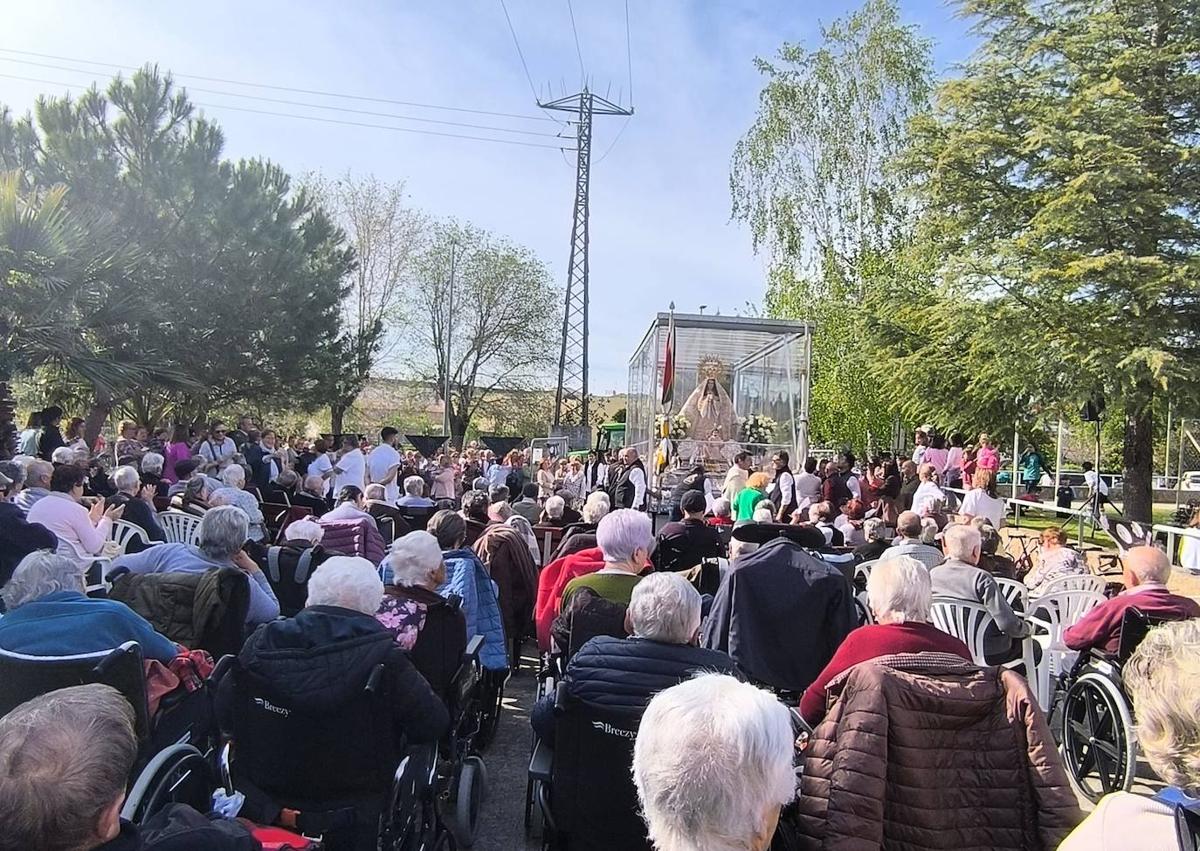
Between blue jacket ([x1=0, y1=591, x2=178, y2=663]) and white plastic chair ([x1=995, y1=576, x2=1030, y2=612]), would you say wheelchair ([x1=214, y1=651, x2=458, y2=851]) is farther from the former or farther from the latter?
white plastic chair ([x1=995, y1=576, x2=1030, y2=612])

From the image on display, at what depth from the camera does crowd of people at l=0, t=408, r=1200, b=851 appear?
1520 millimetres

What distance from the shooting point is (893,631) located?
→ 102 inches

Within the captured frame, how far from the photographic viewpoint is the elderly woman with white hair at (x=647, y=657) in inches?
98.7

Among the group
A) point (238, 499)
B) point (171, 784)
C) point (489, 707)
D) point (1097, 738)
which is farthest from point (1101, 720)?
point (238, 499)

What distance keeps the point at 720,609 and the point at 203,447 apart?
33.4 ft

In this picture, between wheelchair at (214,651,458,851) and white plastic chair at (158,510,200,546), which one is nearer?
wheelchair at (214,651,458,851)

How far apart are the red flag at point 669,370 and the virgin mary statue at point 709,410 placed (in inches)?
51.7

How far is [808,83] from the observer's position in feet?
81.2

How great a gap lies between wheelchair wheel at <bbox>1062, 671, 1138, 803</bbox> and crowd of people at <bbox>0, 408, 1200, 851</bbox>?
0.25m

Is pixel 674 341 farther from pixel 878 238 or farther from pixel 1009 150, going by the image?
pixel 878 238

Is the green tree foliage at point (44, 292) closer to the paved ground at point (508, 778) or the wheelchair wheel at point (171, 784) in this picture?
the paved ground at point (508, 778)

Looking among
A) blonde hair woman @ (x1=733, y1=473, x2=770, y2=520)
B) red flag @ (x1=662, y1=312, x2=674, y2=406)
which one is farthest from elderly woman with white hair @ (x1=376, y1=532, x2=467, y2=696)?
red flag @ (x1=662, y1=312, x2=674, y2=406)

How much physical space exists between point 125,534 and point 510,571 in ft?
9.66

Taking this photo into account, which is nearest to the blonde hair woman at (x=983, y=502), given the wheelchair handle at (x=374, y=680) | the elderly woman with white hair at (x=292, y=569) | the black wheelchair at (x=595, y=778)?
the elderly woman with white hair at (x=292, y=569)
